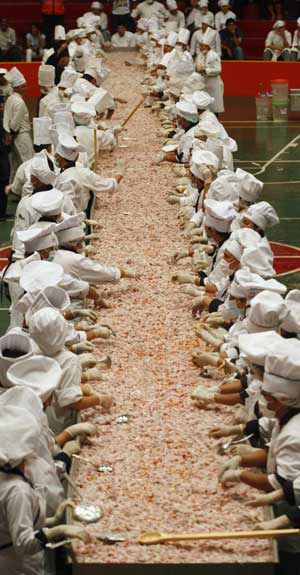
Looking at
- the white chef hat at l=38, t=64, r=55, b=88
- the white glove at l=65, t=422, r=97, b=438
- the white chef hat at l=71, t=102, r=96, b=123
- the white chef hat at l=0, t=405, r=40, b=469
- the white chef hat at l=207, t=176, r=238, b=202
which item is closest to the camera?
the white chef hat at l=0, t=405, r=40, b=469

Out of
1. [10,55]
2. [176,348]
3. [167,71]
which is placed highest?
[176,348]

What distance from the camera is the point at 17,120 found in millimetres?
15195

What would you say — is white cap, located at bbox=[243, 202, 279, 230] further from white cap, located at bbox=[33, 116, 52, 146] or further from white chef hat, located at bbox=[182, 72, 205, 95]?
white chef hat, located at bbox=[182, 72, 205, 95]

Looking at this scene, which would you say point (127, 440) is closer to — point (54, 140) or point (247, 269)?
point (247, 269)

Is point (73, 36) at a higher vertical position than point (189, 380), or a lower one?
lower

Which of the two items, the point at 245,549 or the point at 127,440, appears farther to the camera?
the point at 127,440

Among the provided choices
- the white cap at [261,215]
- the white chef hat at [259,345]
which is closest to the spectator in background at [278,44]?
the white cap at [261,215]

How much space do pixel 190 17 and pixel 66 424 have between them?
64.1 ft

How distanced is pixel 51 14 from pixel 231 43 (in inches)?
137

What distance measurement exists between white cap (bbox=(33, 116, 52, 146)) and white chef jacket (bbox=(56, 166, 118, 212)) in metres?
1.11

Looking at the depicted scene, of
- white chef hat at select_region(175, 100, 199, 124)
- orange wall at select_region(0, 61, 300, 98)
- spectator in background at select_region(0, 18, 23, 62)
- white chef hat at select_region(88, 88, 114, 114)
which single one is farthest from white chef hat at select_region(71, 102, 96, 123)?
spectator in background at select_region(0, 18, 23, 62)

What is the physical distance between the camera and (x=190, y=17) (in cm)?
2530

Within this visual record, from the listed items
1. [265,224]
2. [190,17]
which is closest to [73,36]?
[190,17]

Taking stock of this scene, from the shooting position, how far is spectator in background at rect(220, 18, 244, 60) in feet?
77.6
